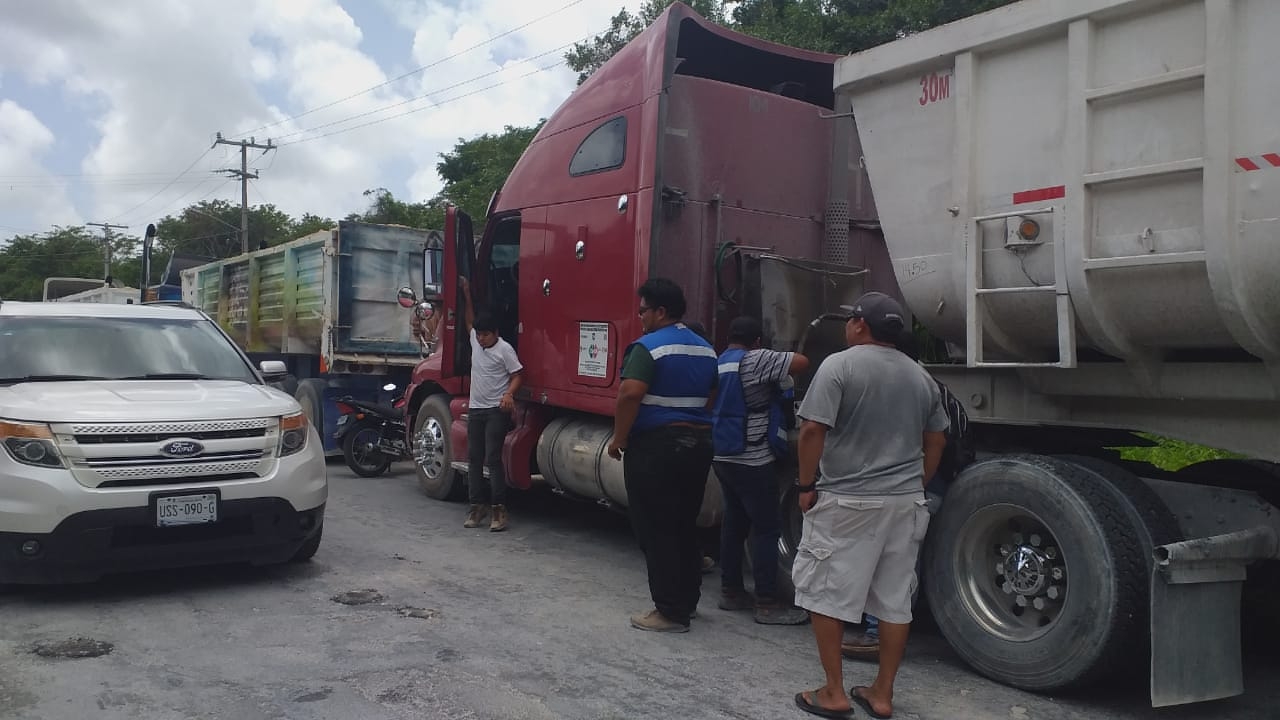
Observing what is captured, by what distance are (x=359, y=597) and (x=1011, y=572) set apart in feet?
11.0

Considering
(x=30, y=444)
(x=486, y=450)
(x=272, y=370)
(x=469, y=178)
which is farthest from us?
(x=469, y=178)

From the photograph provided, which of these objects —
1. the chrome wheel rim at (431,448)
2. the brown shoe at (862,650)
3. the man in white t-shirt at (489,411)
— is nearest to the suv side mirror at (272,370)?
the man in white t-shirt at (489,411)

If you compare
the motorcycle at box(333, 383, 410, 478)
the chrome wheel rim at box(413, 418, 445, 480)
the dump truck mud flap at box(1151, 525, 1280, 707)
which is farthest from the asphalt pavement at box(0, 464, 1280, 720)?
the motorcycle at box(333, 383, 410, 478)

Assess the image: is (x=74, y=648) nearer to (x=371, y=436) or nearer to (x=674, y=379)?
(x=674, y=379)

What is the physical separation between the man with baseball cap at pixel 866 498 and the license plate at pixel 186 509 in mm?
3146

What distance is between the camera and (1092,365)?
13.6ft

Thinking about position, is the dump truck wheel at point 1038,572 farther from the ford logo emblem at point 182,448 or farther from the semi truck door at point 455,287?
the semi truck door at point 455,287

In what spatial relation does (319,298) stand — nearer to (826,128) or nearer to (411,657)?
(826,128)

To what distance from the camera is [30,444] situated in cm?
489

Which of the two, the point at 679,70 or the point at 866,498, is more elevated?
the point at 679,70

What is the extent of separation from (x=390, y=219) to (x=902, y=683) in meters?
39.8

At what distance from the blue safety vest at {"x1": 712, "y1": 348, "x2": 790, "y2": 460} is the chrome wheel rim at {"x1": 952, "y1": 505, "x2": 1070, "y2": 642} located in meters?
1.17

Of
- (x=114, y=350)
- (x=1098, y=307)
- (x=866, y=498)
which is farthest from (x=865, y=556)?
(x=114, y=350)

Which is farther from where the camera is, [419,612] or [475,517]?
[475,517]
